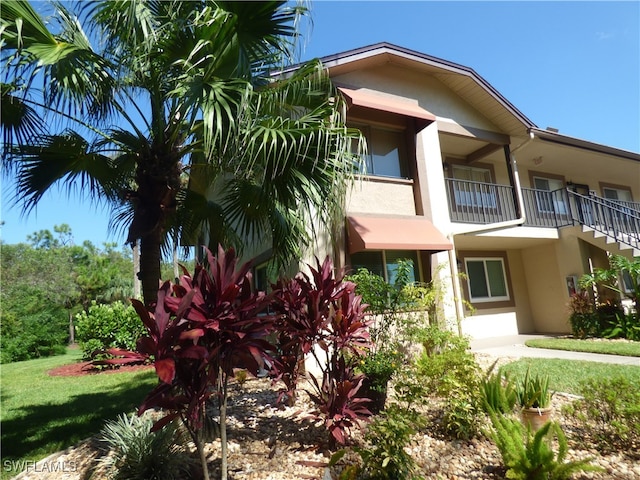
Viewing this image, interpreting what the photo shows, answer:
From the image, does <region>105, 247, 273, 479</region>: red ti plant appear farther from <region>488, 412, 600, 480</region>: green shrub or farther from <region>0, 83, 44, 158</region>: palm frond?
<region>0, 83, 44, 158</region>: palm frond

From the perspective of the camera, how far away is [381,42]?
11062 mm

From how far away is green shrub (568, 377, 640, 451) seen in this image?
14.0ft

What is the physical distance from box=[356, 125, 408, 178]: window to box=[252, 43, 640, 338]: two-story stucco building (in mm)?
36

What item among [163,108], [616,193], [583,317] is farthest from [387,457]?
[616,193]

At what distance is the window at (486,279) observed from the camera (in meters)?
14.6

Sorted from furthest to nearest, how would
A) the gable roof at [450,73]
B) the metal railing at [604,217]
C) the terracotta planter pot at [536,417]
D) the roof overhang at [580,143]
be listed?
the metal railing at [604,217] < the roof overhang at [580,143] < the gable roof at [450,73] < the terracotta planter pot at [536,417]

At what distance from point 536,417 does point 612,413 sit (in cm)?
92

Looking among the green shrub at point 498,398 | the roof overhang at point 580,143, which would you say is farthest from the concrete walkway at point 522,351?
the roof overhang at point 580,143

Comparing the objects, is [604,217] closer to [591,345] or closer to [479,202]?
[479,202]

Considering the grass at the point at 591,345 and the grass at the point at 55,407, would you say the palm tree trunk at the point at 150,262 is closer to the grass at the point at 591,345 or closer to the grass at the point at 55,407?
the grass at the point at 55,407

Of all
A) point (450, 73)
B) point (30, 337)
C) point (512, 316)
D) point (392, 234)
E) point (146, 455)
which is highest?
point (450, 73)

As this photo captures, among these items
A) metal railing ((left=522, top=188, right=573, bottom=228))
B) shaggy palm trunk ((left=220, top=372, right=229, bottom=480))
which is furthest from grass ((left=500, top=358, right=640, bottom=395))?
metal railing ((left=522, top=188, right=573, bottom=228))

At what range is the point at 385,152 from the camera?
37.2 ft

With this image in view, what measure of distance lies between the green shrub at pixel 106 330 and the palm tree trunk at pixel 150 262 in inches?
444
